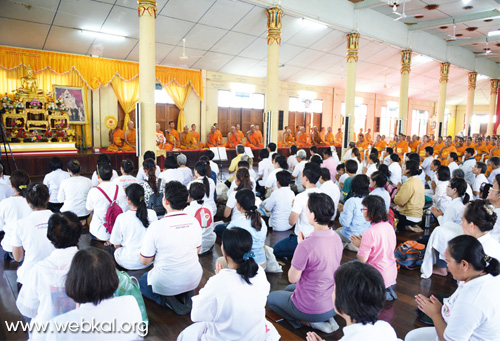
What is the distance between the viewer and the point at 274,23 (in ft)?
26.1

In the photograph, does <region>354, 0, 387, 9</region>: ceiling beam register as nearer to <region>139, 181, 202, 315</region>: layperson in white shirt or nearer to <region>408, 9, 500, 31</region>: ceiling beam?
<region>408, 9, 500, 31</region>: ceiling beam

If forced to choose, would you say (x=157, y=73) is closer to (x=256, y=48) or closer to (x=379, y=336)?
(x=256, y=48)

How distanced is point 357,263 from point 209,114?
11494 mm

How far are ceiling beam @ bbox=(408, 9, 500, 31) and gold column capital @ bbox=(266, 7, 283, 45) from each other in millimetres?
6136

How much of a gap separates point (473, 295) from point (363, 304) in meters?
0.62

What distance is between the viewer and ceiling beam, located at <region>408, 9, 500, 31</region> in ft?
32.0

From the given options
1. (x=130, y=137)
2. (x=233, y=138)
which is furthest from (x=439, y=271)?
(x=233, y=138)

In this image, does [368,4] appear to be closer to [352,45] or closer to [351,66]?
[352,45]

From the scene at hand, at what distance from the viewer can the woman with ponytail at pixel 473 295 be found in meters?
1.45

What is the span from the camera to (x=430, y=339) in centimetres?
185

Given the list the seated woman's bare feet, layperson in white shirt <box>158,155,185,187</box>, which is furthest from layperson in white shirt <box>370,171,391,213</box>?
layperson in white shirt <box>158,155,185,187</box>

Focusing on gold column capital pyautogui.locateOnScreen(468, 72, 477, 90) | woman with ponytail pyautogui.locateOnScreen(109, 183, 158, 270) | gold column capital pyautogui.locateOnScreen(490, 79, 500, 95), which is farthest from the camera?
gold column capital pyautogui.locateOnScreen(490, 79, 500, 95)

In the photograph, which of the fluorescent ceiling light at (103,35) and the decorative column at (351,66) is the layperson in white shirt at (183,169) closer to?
the fluorescent ceiling light at (103,35)

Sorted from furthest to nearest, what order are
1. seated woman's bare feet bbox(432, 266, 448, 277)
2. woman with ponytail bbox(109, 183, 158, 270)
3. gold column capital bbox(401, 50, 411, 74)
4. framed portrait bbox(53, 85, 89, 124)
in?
gold column capital bbox(401, 50, 411, 74) → framed portrait bbox(53, 85, 89, 124) → seated woman's bare feet bbox(432, 266, 448, 277) → woman with ponytail bbox(109, 183, 158, 270)
